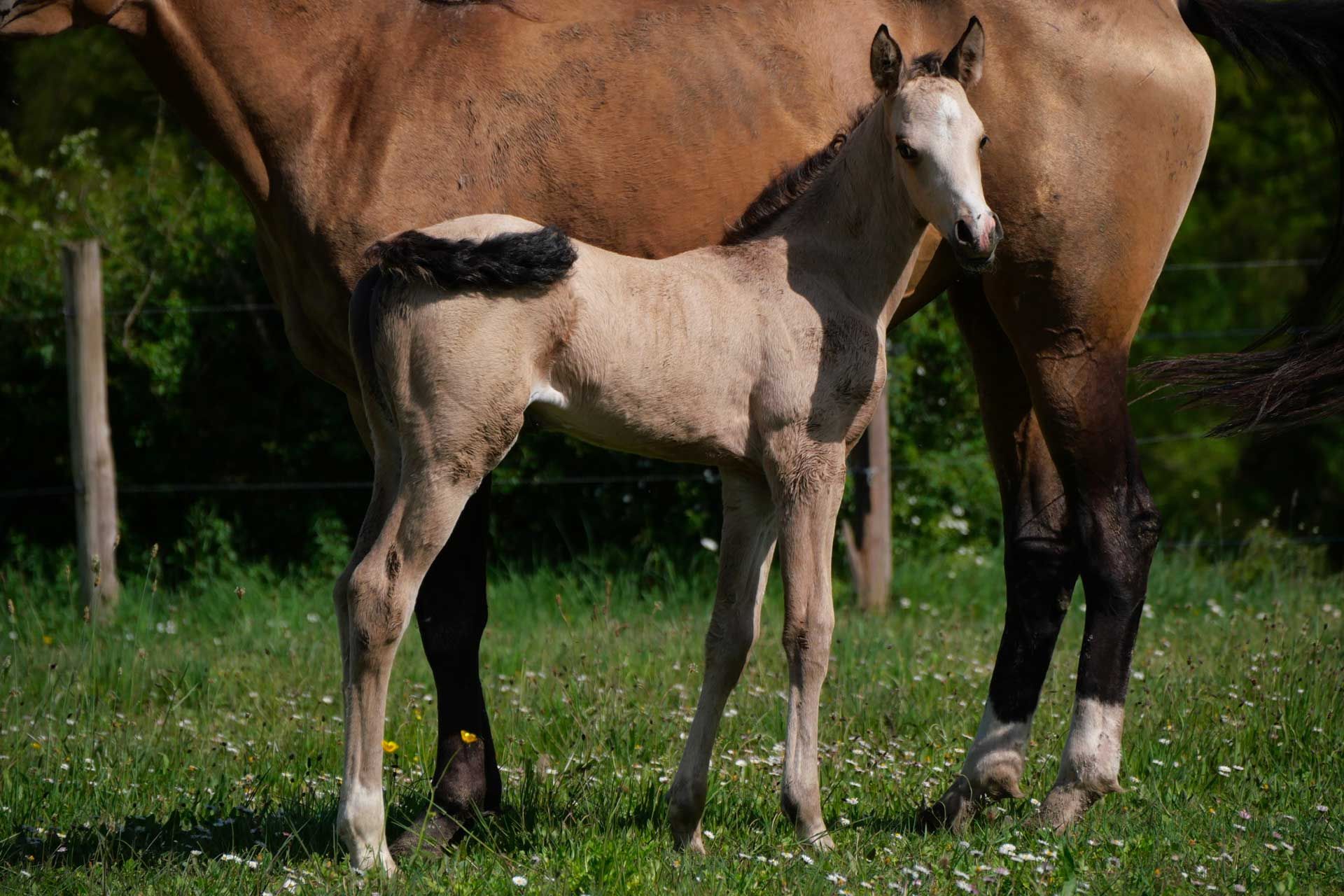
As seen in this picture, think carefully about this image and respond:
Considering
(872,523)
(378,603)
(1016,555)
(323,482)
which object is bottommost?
(323,482)

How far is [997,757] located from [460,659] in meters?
1.57

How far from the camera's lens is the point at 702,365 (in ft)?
10.6

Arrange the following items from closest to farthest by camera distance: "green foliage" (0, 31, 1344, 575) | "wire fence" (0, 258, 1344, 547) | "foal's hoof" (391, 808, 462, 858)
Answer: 1. "foal's hoof" (391, 808, 462, 858)
2. "wire fence" (0, 258, 1344, 547)
3. "green foliage" (0, 31, 1344, 575)

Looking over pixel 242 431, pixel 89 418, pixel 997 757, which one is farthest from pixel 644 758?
pixel 242 431

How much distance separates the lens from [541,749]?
4.62 metres

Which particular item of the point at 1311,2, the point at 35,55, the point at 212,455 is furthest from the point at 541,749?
the point at 35,55

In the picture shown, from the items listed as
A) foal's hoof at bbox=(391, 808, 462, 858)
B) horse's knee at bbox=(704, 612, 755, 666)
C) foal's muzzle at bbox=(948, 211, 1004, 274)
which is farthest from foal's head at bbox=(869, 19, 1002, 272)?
foal's hoof at bbox=(391, 808, 462, 858)

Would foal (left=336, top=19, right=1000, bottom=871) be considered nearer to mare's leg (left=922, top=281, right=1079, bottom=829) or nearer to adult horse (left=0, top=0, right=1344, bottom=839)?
adult horse (left=0, top=0, right=1344, bottom=839)

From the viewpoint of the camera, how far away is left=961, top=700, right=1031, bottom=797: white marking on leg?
13.0 ft

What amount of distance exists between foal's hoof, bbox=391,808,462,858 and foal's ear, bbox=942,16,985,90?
2248 millimetres

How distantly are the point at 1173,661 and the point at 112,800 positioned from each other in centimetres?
385

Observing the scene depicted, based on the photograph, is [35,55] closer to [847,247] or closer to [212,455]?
[212,455]

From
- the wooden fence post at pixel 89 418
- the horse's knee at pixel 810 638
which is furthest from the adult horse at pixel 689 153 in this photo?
the wooden fence post at pixel 89 418

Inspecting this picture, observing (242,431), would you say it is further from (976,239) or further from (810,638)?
(976,239)
